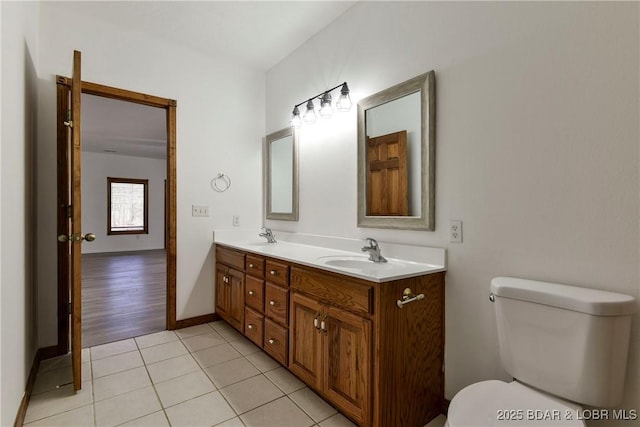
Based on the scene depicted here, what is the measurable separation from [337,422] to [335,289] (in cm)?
67

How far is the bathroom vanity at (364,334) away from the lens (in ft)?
4.75

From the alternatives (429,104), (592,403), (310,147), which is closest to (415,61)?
(429,104)

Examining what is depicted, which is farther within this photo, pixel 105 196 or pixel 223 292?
pixel 105 196

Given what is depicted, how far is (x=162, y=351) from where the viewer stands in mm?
2428

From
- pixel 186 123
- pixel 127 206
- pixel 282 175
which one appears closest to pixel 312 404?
pixel 282 175

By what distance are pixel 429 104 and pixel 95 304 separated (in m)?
3.95

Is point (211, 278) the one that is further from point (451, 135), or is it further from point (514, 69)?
point (514, 69)

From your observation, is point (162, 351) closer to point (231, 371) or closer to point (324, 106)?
point (231, 371)

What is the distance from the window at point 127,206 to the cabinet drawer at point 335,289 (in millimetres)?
7305

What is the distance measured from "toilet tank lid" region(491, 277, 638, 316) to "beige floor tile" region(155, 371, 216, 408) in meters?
1.71

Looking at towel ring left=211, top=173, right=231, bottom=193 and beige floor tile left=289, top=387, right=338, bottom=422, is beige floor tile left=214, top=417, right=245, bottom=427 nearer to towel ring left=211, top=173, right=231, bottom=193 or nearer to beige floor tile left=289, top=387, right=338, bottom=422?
beige floor tile left=289, top=387, right=338, bottom=422

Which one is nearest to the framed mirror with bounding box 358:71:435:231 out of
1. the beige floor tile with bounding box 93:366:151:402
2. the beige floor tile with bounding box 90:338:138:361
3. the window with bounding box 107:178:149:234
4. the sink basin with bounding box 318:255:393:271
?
the sink basin with bounding box 318:255:393:271

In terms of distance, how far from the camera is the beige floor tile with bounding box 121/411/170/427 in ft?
5.25

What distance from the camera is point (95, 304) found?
357cm
